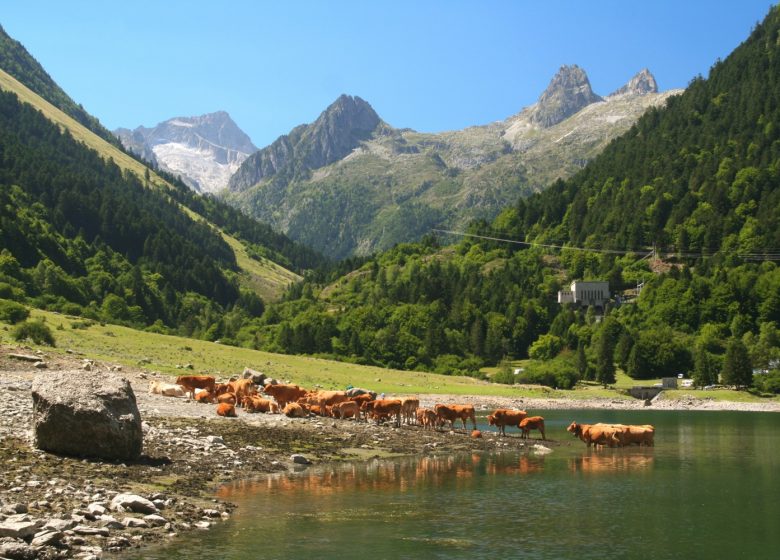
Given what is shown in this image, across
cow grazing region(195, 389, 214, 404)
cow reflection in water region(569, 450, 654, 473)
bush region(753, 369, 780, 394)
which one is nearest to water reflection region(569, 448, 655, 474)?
cow reflection in water region(569, 450, 654, 473)

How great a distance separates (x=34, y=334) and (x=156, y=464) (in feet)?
157

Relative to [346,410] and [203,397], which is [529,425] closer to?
[346,410]

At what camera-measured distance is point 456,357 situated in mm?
160000

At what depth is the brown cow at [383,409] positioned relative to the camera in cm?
5341

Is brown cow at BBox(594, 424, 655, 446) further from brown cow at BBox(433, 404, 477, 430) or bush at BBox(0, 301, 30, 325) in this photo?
bush at BBox(0, 301, 30, 325)

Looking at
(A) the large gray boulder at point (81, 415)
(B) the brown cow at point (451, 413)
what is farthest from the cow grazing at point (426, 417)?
(A) the large gray boulder at point (81, 415)

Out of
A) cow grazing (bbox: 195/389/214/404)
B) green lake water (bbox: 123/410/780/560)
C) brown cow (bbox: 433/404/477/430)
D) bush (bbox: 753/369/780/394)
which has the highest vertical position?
bush (bbox: 753/369/780/394)

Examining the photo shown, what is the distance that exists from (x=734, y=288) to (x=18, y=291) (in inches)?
5421

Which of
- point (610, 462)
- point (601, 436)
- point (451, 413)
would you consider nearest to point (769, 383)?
point (601, 436)

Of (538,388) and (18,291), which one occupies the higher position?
(18,291)

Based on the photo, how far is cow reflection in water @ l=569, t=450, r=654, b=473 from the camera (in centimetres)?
4019

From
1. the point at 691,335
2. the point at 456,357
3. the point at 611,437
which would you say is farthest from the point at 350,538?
the point at 691,335

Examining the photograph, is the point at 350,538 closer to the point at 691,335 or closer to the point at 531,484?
the point at 531,484

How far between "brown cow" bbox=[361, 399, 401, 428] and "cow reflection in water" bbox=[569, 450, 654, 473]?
12.8m
